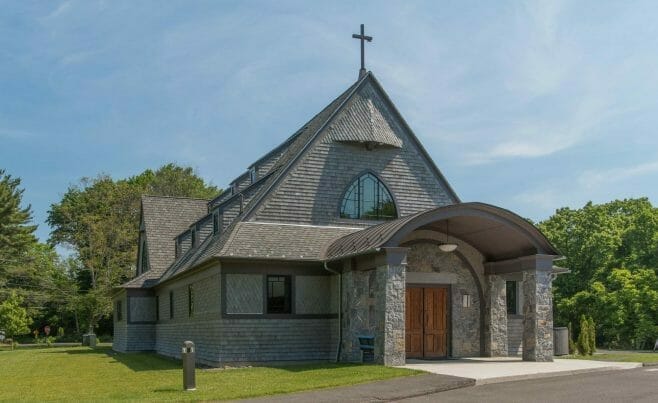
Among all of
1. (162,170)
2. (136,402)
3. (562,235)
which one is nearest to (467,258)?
(136,402)

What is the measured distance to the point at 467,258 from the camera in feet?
74.0

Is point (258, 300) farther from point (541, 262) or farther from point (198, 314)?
point (541, 262)

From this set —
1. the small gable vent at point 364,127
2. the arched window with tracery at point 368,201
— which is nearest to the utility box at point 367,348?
the arched window with tracery at point 368,201

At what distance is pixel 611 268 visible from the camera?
140 ft

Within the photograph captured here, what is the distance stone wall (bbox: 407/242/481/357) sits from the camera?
2186 centimetres

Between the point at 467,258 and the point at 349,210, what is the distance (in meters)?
4.12

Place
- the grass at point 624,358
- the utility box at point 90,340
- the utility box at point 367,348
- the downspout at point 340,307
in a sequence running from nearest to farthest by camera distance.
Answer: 1. the utility box at point 367,348
2. the grass at point 624,358
3. the downspout at point 340,307
4. the utility box at point 90,340

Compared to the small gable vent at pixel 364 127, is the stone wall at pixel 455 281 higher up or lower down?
lower down

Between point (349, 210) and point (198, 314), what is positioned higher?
point (349, 210)

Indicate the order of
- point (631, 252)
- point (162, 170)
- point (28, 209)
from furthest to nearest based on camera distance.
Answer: point (162, 170) → point (28, 209) → point (631, 252)

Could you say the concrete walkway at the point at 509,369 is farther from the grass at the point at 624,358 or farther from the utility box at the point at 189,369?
the utility box at the point at 189,369

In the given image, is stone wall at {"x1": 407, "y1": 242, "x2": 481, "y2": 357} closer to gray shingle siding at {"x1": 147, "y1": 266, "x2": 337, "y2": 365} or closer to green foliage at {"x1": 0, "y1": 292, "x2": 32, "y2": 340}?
gray shingle siding at {"x1": 147, "y1": 266, "x2": 337, "y2": 365}

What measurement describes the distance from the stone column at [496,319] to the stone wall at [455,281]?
12.3 inches

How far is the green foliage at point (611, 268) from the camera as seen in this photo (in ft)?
126
